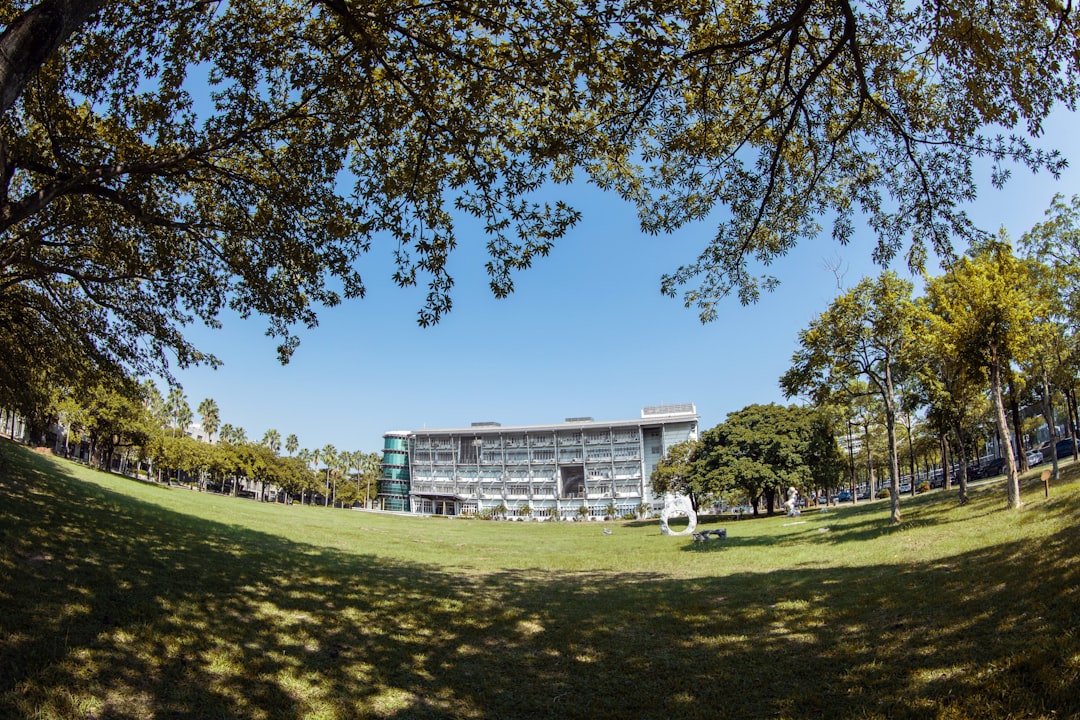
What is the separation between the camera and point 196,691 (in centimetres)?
519

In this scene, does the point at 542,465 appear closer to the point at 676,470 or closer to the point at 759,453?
the point at 676,470

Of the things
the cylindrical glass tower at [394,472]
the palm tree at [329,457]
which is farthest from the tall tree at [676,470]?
the palm tree at [329,457]

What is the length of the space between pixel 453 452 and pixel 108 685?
353 ft

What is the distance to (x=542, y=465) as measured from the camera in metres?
105

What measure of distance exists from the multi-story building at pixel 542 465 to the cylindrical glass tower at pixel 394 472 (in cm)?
31

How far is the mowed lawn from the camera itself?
4.91m

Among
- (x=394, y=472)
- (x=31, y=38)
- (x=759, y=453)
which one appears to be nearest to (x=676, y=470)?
(x=759, y=453)

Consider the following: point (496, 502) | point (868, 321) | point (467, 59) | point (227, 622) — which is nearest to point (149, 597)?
point (227, 622)

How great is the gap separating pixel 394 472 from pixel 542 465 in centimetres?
3440

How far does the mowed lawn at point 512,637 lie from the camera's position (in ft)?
16.1

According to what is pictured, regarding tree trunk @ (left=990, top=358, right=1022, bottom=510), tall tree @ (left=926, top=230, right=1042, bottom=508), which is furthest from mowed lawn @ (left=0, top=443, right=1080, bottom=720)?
tall tree @ (left=926, top=230, right=1042, bottom=508)

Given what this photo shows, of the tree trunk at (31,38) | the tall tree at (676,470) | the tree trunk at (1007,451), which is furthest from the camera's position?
the tall tree at (676,470)

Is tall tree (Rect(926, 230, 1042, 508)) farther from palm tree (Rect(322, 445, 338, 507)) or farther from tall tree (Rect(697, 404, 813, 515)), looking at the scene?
palm tree (Rect(322, 445, 338, 507))

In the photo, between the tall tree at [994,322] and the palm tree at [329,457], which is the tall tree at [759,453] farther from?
the palm tree at [329,457]
